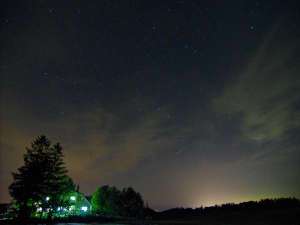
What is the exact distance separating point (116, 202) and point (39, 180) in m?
58.7

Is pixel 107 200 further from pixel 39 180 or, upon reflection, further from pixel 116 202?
pixel 39 180

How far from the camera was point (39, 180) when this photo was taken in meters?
50.2

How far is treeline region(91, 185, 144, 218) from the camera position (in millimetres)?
104062

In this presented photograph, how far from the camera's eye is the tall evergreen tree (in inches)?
1907

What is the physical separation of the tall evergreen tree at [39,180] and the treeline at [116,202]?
47667 mm

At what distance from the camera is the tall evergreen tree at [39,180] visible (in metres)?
48.4

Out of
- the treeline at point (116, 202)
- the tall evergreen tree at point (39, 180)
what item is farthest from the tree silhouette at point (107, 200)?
the tall evergreen tree at point (39, 180)

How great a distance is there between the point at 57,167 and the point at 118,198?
178 feet

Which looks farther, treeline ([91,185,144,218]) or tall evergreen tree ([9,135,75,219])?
treeline ([91,185,144,218])

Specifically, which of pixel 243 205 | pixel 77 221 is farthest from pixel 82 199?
pixel 243 205

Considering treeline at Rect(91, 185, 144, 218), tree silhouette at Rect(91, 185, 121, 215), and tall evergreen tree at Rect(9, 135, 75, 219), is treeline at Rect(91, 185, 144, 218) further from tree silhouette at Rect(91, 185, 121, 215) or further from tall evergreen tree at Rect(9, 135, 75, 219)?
tall evergreen tree at Rect(9, 135, 75, 219)

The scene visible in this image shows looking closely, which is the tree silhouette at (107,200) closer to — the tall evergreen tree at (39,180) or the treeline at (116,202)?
the treeline at (116,202)

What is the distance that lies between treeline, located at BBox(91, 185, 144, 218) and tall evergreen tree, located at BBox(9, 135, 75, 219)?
1877 inches

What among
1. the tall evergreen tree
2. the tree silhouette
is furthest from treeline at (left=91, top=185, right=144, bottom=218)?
the tall evergreen tree
